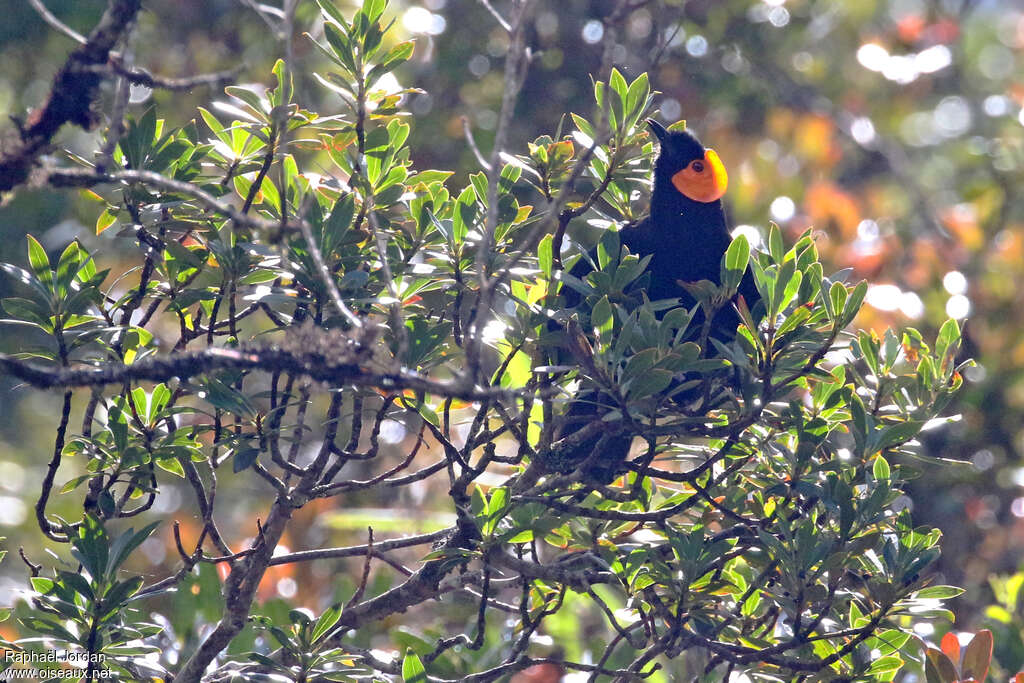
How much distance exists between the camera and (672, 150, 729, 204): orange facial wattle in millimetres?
2955

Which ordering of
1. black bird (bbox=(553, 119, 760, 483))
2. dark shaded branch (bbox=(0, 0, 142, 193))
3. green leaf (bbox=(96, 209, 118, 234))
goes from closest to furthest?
dark shaded branch (bbox=(0, 0, 142, 193)), green leaf (bbox=(96, 209, 118, 234)), black bird (bbox=(553, 119, 760, 483))

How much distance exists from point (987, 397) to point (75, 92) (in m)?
3.28

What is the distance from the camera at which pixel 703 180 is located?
2.98 meters

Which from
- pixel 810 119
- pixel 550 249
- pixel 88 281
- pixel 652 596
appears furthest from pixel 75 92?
pixel 810 119

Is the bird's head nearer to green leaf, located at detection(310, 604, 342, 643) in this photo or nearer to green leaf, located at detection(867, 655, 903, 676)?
green leaf, located at detection(867, 655, 903, 676)

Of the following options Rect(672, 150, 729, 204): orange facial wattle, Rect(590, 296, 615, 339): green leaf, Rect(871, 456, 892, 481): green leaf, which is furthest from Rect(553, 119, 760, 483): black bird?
Rect(871, 456, 892, 481): green leaf

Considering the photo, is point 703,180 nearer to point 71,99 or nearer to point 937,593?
point 937,593

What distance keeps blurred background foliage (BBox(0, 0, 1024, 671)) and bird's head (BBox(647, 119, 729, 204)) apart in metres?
0.35

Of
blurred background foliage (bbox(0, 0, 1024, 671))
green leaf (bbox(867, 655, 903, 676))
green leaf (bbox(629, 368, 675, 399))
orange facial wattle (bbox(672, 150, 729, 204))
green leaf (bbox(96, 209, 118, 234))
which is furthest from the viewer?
blurred background foliage (bbox(0, 0, 1024, 671))

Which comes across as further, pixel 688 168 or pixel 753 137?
pixel 753 137

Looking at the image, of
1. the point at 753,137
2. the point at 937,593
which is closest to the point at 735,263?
the point at 937,593

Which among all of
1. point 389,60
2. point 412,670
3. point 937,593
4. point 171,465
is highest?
point 389,60

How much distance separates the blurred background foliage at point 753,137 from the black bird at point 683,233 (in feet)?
1.29

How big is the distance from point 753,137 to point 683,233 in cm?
220
